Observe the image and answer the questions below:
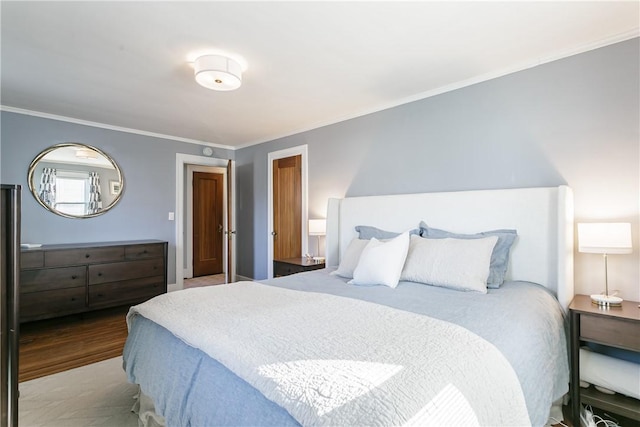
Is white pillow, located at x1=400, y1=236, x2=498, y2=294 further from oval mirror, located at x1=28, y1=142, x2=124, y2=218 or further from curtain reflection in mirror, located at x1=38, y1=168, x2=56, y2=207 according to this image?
curtain reflection in mirror, located at x1=38, y1=168, x2=56, y2=207

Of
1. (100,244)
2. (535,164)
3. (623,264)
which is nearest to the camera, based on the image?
(623,264)

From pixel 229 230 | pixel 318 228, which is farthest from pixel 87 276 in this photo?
pixel 318 228

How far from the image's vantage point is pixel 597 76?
2125mm

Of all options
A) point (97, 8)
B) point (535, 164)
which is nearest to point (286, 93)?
point (97, 8)

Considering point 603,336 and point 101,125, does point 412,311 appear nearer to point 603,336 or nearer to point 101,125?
point 603,336

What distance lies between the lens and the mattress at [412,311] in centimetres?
107

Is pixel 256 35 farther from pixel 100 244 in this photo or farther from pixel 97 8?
pixel 100 244

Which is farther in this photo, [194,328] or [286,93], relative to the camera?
[286,93]

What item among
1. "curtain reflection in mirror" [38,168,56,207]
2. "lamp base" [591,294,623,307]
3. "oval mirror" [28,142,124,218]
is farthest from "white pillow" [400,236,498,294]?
"curtain reflection in mirror" [38,168,56,207]

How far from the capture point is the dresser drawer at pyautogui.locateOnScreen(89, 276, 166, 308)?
11.7 ft

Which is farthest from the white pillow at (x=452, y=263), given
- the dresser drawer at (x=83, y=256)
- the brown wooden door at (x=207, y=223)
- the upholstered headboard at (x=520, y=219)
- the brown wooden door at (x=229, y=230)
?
the brown wooden door at (x=207, y=223)

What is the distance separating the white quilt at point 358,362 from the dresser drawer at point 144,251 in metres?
2.57

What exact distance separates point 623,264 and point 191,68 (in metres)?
3.32

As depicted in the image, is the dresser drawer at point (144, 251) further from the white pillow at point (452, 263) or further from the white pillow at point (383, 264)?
the white pillow at point (452, 263)
